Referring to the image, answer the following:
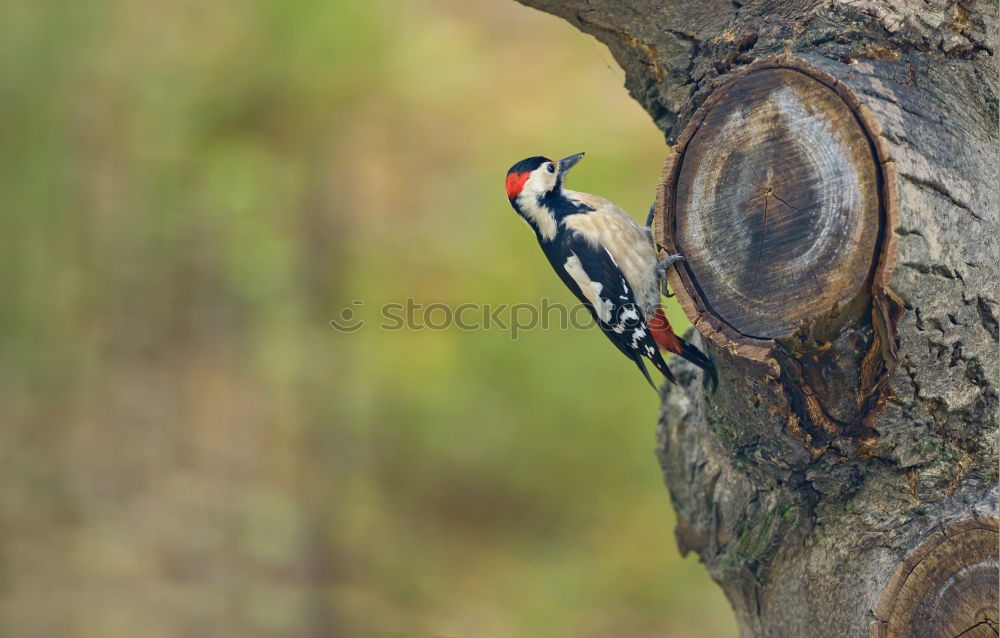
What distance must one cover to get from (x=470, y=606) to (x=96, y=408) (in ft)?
6.44

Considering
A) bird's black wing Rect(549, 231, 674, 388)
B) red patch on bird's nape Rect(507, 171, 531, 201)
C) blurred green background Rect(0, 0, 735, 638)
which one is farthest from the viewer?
blurred green background Rect(0, 0, 735, 638)

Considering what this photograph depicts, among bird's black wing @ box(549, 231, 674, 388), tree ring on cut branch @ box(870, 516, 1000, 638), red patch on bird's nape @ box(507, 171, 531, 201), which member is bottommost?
tree ring on cut branch @ box(870, 516, 1000, 638)

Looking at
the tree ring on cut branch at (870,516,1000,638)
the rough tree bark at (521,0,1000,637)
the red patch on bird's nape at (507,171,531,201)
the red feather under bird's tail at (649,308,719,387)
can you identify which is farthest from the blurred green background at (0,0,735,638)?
the tree ring on cut branch at (870,516,1000,638)

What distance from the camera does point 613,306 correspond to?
2.24 m

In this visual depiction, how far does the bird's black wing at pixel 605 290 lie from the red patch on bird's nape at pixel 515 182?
0.22 m

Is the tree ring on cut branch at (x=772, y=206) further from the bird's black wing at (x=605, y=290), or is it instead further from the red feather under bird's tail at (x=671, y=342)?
the bird's black wing at (x=605, y=290)

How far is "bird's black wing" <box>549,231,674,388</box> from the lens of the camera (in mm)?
2141

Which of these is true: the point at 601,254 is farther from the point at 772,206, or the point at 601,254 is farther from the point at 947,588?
the point at 947,588

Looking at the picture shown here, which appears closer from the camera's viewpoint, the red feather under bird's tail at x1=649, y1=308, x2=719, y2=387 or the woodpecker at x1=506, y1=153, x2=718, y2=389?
the red feather under bird's tail at x1=649, y1=308, x2=719, y2=387

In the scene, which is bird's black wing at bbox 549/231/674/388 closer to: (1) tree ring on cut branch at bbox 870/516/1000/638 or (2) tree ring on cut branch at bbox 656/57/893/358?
(2) tree ring on cut branch at bbox 656/57/893/358

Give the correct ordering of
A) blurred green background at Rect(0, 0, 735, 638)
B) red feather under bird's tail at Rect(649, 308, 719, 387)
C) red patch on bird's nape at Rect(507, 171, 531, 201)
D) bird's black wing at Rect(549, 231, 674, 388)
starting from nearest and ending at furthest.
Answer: red feather under bird's tail at Rect(649, 308, 719, 387) → bird's black wing at Rect(549, 231, 674, 388) → red patch on bird's nape at Rect(507, 171, 531, 201) → blurred green background at Rect(0, 0, 735, 638)

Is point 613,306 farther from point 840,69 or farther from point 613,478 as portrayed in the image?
point 613,478

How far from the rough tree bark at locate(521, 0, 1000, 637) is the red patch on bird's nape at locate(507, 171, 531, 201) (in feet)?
3.09

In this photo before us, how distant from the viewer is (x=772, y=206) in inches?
50.1
